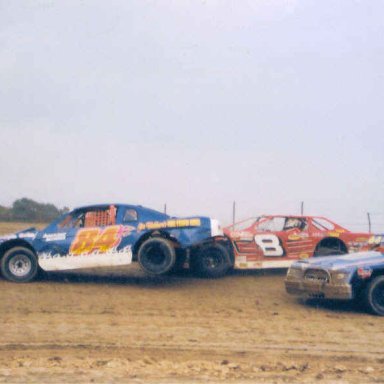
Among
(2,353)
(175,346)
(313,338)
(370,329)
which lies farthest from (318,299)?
(2,353)

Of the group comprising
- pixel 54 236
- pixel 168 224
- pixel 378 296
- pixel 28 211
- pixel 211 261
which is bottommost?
pixel 378 296

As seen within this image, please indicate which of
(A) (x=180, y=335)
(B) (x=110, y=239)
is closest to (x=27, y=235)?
(B) (x=110, y=239)

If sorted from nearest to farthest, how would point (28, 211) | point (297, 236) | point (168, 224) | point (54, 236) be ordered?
1. point (168, 224)
2. point (54, 236)
3. point (297, 236)
4. point (28, 211)

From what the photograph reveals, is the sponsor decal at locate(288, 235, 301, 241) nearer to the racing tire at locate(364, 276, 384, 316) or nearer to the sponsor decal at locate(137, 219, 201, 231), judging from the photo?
the sponsor decal at locate(137, 219, 201, 231)

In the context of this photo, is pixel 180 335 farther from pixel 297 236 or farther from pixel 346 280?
pixel 297 236

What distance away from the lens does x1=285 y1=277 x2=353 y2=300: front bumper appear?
36.1ft

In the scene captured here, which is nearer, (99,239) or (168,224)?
(168,224)

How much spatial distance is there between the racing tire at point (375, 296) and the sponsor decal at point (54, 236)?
20.1ft

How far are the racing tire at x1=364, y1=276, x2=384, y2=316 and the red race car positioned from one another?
13.7ft

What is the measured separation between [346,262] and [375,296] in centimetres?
78

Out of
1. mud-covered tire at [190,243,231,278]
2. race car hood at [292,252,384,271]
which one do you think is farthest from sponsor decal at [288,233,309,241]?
race car hood at [292,252,384,271]

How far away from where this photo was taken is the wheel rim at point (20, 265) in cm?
1373

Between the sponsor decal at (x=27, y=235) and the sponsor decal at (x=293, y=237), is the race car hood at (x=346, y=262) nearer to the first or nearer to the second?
the sponsor decal at (x=293, y=237)

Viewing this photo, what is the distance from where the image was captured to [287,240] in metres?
15.3
